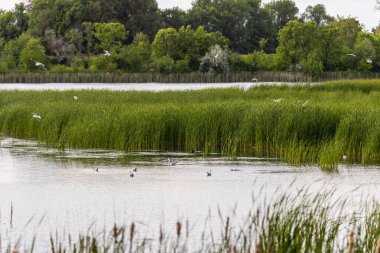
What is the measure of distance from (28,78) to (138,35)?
22607mm

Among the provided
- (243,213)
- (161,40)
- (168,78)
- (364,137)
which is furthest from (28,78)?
(243,213)

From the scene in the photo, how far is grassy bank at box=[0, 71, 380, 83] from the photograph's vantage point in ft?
231

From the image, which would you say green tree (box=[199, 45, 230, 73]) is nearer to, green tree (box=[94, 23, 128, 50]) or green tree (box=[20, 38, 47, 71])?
green tree (box=[94, 23, 128, 50])

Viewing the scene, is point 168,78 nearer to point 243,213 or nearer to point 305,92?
point 305,92

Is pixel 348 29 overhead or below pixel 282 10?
below

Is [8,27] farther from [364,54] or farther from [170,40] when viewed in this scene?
[364,54]

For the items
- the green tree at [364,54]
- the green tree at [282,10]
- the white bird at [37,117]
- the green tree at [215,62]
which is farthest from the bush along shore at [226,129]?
the green tree at [282,10]

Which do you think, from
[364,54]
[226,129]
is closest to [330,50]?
[364,54]

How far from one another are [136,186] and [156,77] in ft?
196

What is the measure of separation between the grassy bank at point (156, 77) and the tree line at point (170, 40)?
1379 millimetres

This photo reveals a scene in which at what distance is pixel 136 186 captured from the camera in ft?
50.2

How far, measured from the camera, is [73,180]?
53.2 feet

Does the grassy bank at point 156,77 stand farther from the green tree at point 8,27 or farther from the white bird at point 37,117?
the white bird at point 37,117

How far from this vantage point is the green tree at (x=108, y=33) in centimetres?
8669
